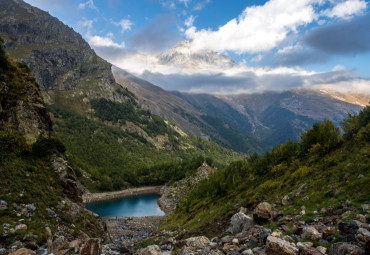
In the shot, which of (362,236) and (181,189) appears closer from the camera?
(362,236)

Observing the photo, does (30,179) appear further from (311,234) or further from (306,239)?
(311,234)

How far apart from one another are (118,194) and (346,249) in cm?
13473

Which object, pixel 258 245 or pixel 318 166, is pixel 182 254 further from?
pixel 318 166

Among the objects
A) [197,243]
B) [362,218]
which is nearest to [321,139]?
[362,218]

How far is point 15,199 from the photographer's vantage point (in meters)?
17.9

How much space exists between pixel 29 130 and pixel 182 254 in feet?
89.2

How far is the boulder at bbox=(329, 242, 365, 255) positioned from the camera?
24.9 feet

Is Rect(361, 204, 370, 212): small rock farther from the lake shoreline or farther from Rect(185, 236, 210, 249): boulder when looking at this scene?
the lake shoreline

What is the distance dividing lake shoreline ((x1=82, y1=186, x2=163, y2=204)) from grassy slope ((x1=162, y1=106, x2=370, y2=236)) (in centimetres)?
8045

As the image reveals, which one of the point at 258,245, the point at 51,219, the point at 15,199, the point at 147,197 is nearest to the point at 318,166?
the point at 258,245

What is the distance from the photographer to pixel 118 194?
429 feet

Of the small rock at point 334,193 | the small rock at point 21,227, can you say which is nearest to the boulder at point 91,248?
the small rock at point 21,227

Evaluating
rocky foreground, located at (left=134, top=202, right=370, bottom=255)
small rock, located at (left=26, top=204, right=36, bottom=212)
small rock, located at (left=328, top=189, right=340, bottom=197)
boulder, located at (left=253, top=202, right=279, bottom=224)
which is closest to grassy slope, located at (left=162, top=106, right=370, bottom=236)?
small rock, located at (left=328, top=189, right=340, bottom=197)

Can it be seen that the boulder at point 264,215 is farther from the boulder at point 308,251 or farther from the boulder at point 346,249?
the boulder at point 346,249
